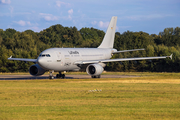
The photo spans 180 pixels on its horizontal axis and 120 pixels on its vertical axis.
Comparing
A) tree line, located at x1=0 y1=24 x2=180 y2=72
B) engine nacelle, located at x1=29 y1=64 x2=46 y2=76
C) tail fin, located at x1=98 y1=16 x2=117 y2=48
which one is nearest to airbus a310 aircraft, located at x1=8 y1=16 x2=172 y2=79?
engine nacelle, located at x1=29 y1=64 x2=46 y2=76

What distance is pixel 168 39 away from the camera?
294ft

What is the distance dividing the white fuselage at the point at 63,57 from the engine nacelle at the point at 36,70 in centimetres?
307

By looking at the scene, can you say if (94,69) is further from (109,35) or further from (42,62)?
(109,35)

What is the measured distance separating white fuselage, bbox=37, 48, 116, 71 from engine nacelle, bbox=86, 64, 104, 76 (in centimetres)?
196

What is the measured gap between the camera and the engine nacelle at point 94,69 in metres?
→ 40.4

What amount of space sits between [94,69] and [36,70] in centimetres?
830

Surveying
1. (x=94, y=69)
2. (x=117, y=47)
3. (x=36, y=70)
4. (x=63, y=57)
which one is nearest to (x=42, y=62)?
(x=63, y=57)

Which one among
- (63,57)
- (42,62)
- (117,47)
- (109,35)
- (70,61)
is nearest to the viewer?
(42,62)

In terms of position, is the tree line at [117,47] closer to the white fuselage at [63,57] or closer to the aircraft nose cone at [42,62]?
the white fuselage at [63,57]

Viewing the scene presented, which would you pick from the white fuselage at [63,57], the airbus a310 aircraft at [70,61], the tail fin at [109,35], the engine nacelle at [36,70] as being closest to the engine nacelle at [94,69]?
the airbus a310 aircraft at [70,61]

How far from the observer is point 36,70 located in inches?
1663

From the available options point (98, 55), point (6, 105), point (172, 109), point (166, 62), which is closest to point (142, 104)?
point (172, 109)

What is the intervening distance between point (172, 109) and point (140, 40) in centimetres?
7667

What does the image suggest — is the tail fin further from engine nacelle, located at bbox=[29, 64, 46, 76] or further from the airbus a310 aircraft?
engine nacelle, located at bbox=[29, 64, 46, 76]
